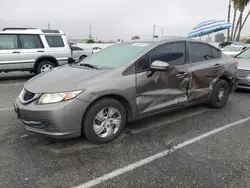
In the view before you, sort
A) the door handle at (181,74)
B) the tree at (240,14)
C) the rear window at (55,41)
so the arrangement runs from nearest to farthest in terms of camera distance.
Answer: the door handle at (181,74) < the rear window at (55,41) < the tree at (240,14)

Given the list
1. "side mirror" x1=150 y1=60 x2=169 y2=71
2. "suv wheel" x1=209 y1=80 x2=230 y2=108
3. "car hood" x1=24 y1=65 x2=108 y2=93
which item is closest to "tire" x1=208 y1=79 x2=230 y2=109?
"suv wheel" x1=209 y1=80 x2=230 y2=108

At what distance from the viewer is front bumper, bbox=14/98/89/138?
9.00ft

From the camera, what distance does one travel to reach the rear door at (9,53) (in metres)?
7.49

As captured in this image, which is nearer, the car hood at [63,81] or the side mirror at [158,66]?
the car hood at [63,81]

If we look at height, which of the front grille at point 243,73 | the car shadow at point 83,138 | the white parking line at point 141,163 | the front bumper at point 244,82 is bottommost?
the white parking line at point 141,163

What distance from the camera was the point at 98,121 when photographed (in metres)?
3.09

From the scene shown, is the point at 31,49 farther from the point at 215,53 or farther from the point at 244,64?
the point at 244,64

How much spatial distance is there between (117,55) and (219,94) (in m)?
2.44

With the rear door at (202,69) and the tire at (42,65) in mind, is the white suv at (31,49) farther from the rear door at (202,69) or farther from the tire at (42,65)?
the rear door at (202,69)

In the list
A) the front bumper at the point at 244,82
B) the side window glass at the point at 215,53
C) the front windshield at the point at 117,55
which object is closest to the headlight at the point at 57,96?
the front windshield at the point at 117,55

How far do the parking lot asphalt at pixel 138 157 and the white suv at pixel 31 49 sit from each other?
4224 mm

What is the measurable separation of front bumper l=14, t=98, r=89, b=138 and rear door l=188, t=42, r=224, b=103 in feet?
7.13

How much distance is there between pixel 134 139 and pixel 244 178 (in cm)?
152

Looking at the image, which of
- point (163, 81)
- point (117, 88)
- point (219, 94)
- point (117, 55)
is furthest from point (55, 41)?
point (219, 94)
